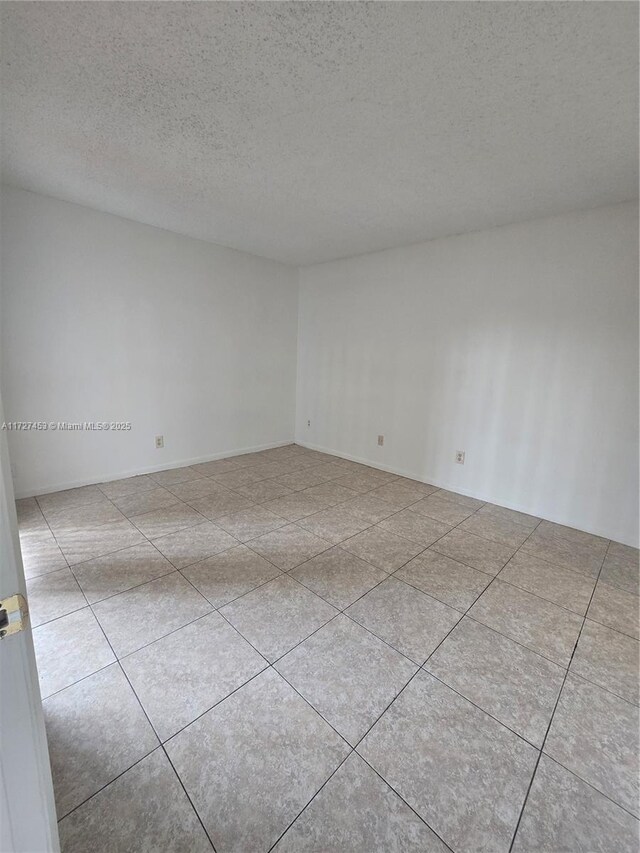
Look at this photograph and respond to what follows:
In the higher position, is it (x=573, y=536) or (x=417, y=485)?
(x=417, y=485)

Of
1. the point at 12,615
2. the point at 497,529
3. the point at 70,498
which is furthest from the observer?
the point at 70,498

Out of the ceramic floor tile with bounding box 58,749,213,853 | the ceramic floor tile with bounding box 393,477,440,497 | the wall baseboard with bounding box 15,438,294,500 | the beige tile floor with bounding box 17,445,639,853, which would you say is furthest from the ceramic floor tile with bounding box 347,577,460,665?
the wall baseboard with bounding box 15,438,294,500

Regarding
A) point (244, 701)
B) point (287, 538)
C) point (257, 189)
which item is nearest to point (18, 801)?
point (244, 701)

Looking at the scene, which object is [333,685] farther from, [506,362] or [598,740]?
[506,362]

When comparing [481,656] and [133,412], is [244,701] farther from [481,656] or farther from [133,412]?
[133,412]

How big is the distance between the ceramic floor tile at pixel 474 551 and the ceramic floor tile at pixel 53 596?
2188 mm

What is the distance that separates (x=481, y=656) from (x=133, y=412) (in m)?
3.43

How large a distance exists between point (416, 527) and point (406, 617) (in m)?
1.01

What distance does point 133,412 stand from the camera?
3473mm

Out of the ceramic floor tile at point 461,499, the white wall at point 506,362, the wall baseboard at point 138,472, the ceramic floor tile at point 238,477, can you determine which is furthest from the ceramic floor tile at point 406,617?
the wall baseboard at point 138,472

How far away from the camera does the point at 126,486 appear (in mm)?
3311

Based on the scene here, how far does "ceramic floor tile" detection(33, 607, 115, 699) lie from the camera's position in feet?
4.62

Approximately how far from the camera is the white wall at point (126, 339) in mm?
2785

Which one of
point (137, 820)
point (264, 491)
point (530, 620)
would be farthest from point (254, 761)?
point (264, 491)
